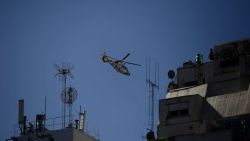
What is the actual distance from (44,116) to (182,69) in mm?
20745

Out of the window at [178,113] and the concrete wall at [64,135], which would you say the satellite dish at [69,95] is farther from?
the window at [178,113]

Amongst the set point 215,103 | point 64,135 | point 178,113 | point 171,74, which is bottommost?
point 64,135

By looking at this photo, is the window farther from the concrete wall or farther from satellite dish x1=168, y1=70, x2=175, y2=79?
the concrete wall

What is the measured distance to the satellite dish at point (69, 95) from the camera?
127m

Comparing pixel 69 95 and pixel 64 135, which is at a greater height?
pixel 69 95

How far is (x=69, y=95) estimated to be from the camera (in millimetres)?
126688

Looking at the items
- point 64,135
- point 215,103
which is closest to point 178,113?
point 215,103

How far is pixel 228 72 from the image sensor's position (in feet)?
381

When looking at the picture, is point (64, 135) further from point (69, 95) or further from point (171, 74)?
point (171, 74)

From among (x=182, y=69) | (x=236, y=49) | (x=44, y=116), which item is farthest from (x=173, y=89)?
(x=44, y=116)

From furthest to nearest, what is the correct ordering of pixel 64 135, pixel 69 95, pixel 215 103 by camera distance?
1. pixel 69 95
2. pixel 64 135
3. pixel 215 103

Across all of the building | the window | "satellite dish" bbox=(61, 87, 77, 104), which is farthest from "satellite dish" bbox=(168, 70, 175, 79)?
"satellite dish" bbox=(61, 87, 77, 104)

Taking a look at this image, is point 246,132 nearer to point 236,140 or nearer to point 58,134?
point 236,140

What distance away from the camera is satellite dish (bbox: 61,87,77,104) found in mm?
126562
